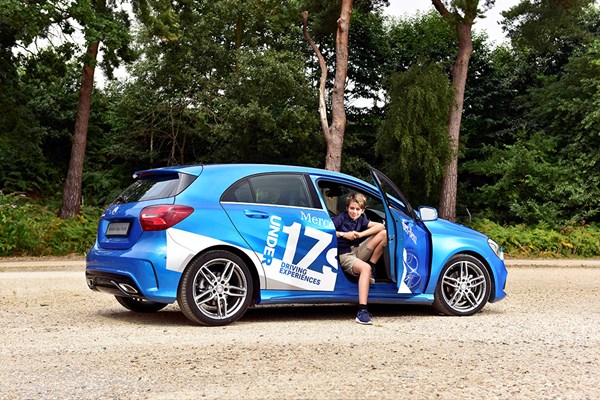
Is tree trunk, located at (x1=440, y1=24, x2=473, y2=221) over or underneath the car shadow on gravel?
Result: over

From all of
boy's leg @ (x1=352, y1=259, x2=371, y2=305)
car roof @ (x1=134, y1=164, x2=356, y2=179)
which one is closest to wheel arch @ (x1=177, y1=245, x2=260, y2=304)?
car roof @ (x1=134, y1=164, x2=356, y2=179)

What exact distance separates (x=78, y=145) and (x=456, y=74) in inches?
492

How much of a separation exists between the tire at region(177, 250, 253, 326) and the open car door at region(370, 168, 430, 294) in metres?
1.68

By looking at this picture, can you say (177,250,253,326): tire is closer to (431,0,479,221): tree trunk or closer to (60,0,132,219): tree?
(60,0,132,219): tree

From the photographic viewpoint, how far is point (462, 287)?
396 inches

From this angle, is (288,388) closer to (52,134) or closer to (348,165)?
(348,165)

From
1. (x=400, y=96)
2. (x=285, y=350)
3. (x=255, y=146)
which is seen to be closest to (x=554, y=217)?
(x=400, y=96)

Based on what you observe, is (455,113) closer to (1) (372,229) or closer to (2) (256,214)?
(1) (372,229)

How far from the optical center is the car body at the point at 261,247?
28.2ft

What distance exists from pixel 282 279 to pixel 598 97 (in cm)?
2342

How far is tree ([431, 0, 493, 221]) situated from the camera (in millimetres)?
27594

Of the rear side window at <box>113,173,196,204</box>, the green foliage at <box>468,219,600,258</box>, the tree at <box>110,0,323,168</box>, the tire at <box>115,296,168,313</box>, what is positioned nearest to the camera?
the rear side window at <box>113,173,196,204</box>

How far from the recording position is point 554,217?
28.5 meters

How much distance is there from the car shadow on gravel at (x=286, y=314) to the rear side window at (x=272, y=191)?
1.35 m
